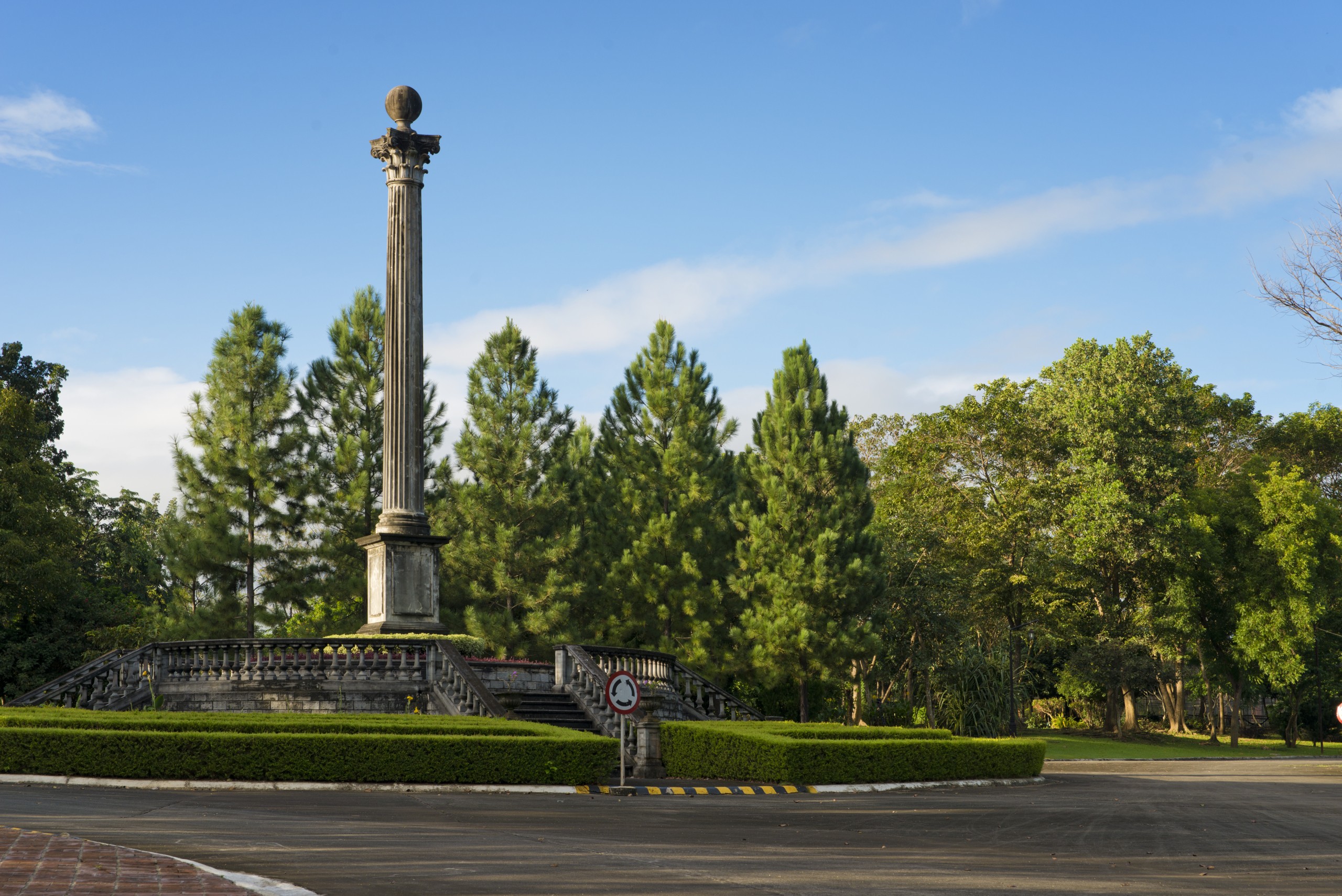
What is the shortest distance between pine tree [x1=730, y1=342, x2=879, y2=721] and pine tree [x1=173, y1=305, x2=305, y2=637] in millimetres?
17036

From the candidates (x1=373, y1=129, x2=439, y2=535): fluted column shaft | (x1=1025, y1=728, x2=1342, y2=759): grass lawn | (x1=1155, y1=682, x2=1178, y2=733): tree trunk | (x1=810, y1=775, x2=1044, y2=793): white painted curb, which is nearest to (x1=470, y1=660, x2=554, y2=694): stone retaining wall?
(x1=373, y1=129, x2=439, y2=535): fluted column shaft

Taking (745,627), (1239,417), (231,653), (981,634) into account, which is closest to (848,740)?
(231,653)

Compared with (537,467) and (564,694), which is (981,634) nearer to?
(537,467)

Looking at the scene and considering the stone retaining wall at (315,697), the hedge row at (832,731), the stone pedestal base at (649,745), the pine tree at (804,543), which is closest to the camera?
the stone pedestal base at (649,745)

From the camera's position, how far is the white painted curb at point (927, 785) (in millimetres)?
22797

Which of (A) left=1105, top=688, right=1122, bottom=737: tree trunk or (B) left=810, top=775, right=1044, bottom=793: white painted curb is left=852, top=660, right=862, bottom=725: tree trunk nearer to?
(A) left=1105, top=688, right=1122, bottom=737: tree trunk

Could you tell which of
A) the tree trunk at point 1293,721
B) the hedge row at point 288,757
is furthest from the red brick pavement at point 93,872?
the tree trunk at point 1293,721

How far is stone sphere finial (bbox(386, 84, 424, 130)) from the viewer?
121ft

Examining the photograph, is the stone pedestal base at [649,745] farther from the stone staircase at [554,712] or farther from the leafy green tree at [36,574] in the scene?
the leafy green tree at [36,574]

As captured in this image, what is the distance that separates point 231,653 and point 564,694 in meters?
8.45

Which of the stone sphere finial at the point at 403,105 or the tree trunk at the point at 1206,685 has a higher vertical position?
the stone sphere finial at the point at 403,105

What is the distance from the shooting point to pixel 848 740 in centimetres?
2417

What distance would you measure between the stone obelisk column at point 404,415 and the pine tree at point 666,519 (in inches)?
491

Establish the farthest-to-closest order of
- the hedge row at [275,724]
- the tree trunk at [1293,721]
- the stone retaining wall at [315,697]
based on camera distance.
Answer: the tree trunk at [1293,721] → the stone retaining wall at [315,697] → the hedge row at [275,724]
